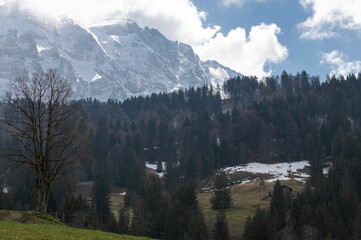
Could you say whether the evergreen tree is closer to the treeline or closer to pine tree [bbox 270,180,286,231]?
the treeline

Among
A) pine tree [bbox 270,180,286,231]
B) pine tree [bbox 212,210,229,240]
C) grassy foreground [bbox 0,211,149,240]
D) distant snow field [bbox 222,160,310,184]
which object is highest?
distant snow field [bbox 222,160,310,184]

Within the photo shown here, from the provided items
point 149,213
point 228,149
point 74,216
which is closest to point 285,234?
point 149,213

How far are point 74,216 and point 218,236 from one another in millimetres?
31651

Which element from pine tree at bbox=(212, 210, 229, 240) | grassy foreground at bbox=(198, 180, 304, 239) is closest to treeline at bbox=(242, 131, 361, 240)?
pine tree at bbox=(212, 210, 229, 240)

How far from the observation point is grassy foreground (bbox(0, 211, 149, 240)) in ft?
77.8

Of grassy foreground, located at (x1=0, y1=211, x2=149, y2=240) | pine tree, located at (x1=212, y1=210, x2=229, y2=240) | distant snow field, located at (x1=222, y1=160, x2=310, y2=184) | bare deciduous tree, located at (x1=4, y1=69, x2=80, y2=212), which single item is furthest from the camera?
distant snow field, located at (x1=222, y1=160, x2=310, y2=184)

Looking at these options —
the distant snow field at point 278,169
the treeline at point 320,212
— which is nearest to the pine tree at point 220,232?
the treeline at point 320,212

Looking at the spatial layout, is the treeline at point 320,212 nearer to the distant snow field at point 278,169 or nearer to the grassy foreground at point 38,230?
the distant snow field at point 278,169

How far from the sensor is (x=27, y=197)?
482ft

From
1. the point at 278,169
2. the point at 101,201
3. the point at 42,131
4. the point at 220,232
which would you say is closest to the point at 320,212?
the point at 220,232

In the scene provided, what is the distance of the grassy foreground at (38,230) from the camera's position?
23703mm

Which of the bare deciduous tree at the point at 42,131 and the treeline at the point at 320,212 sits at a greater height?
the bare deciduous tree at the point at 42,131

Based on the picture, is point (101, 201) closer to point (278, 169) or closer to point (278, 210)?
point (278, 210)

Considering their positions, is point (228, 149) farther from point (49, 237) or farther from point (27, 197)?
point (49, 237)
